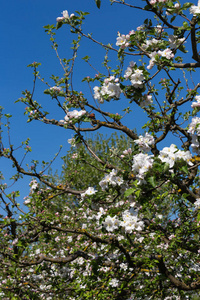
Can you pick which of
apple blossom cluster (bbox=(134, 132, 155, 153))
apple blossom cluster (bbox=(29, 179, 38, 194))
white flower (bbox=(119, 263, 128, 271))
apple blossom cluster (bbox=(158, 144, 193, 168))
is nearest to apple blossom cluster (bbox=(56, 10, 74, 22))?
apple blossom cluster (bbox=(134, 132, 155, 153))

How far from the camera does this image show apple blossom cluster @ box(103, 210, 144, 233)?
11.4 feet

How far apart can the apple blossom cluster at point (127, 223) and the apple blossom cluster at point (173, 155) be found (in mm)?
974

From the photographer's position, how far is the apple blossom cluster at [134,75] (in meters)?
3.71

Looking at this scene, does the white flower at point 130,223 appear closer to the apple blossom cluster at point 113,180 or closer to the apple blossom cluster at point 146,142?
the apple blossom cluster at point 113,180

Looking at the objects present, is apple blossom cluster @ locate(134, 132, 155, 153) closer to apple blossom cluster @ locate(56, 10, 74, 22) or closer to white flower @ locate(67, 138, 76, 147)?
white flower @ locate(67, 138, 76, 147)

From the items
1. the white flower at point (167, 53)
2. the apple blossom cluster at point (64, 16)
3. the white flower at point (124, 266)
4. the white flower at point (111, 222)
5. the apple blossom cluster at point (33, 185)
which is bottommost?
the white flower at point (111, 222)

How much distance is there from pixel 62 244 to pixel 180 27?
5.44 m

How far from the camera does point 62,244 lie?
7379mm

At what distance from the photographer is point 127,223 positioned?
11.5ft

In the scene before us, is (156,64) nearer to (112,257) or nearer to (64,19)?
(64,19)

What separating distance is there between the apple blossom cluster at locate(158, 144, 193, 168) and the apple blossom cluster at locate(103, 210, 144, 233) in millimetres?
974

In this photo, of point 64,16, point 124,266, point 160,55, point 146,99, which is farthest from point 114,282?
point 64,16

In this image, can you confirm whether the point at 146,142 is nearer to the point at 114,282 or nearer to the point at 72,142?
the point at 72,142

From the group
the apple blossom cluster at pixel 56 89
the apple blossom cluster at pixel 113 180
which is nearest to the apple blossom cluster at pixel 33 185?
the apple blossom cluster at pixel 56 89
